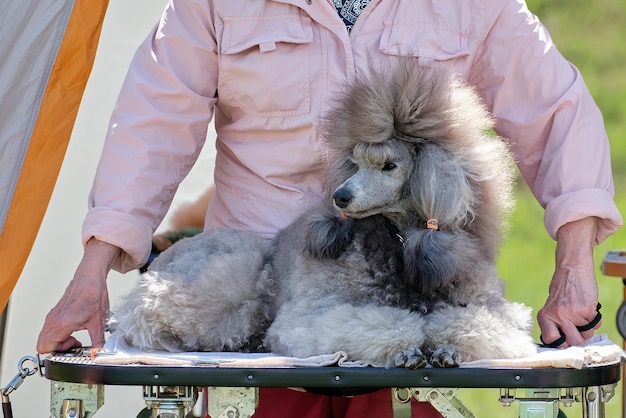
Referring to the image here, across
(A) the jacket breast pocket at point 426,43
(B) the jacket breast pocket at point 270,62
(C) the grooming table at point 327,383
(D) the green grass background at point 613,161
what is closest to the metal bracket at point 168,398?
(C) the grooming table at point 327,383

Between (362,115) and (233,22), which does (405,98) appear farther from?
(233,22)

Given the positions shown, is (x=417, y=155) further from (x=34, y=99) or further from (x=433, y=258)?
(x=34, y=99)

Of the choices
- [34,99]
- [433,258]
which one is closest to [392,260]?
[433,258]

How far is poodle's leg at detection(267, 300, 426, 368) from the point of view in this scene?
5.88ft

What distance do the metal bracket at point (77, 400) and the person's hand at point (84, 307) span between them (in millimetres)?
217

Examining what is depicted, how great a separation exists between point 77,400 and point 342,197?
61 cm

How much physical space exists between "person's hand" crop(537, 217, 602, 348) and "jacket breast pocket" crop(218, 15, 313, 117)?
2.16 feet

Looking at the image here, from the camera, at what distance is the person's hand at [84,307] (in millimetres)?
2086

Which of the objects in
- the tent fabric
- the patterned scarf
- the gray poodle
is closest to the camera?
the gray poodle

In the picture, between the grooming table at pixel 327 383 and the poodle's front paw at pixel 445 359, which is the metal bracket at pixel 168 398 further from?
the poodle's front paw at pixel 445 359

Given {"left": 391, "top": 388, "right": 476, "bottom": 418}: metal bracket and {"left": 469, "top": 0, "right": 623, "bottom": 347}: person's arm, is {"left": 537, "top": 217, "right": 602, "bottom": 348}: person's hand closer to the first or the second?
{"left": 469, "top": 0, "right": 623, "bottom": 347}: person's arm

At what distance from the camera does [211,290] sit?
2.07m

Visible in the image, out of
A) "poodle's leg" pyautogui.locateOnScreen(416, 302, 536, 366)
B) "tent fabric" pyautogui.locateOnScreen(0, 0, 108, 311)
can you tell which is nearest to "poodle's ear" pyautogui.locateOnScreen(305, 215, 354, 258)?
"poodle's leg" pyautogui.locateOnScreen(416, 302, 536, 366)

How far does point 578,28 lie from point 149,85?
Answer: 22.2ft
